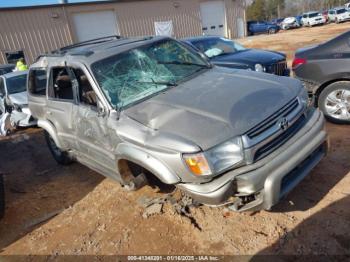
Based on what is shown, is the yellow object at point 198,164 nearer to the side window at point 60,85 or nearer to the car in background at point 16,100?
the side window at point 60,85

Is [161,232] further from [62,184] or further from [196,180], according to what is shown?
[62,184]

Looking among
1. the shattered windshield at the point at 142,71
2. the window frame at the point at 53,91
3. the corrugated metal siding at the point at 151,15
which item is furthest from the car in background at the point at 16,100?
the corrugated metal siding at the point at 151,15

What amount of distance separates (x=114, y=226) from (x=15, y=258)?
3.63 ft

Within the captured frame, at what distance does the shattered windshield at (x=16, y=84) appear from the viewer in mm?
9534

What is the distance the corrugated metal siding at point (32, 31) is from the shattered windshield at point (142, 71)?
20245mm

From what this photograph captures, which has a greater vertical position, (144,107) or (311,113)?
(144,107)

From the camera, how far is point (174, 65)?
406 centimetres

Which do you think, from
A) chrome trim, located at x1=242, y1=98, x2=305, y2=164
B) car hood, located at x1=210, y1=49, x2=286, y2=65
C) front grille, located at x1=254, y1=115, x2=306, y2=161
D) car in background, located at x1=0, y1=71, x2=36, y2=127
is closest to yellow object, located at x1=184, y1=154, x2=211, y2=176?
chrome trim, located at x1=242, y1=98, x2=305, y2=164

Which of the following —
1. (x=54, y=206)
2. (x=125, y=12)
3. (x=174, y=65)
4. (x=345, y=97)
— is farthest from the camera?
(x=125, y=12)

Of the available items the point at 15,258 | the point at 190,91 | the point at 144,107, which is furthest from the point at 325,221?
the point at 15,258

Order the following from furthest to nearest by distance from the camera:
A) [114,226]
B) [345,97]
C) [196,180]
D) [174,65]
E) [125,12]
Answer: [125,12]
[345,97]
[174,65]
[114,226]
[196,180]

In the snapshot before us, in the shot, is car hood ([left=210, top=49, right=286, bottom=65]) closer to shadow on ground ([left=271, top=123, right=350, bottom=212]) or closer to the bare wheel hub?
the bare wheel hub

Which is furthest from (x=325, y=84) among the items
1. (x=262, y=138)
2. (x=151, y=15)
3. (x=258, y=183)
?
(x=151, y=15)

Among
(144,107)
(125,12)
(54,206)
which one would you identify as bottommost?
(54,206)
